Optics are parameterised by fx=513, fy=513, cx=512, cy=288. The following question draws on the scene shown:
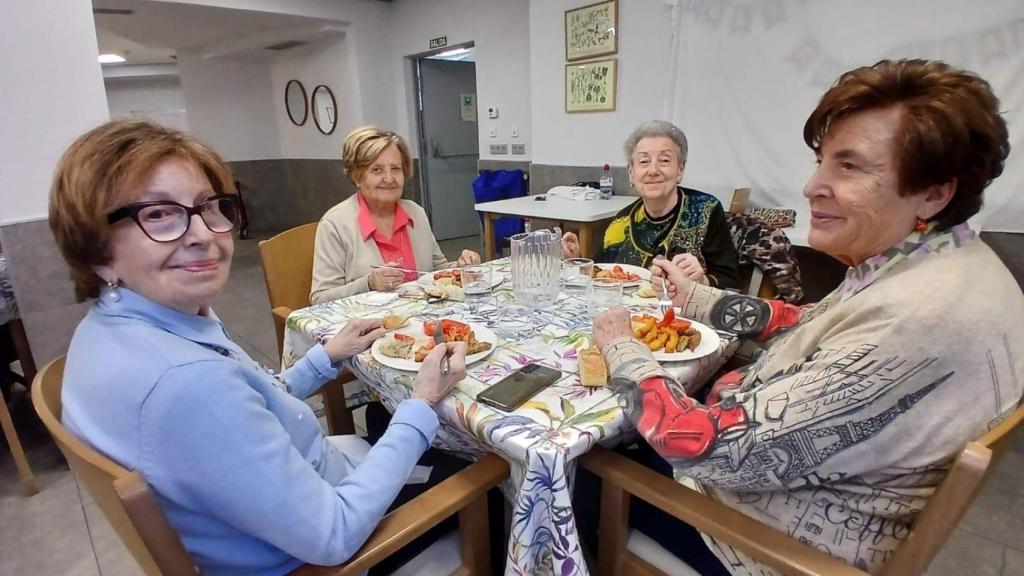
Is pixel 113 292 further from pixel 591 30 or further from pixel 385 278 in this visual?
pixel 591 30

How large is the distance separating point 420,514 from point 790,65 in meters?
2.91

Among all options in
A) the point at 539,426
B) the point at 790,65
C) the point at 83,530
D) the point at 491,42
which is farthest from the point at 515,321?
the point at 491,42

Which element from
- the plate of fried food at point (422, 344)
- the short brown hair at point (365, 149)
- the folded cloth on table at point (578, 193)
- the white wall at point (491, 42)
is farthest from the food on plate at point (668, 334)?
the white wall at point (491, 42)

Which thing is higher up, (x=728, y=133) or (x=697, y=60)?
(x=697, y=60)

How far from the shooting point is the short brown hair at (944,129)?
29.3 inches

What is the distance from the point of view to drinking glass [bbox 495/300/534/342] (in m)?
1.23

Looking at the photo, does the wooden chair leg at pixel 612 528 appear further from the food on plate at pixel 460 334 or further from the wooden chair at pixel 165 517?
the food on plate at pixel 460 334

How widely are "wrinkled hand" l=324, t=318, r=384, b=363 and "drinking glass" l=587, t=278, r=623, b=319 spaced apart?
544 millimetres

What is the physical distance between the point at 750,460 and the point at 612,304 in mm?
632

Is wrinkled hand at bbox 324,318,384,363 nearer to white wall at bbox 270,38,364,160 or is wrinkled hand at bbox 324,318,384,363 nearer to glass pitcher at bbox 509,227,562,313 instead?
glass pitcher at bbox 509,227,562,313

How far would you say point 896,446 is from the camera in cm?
69

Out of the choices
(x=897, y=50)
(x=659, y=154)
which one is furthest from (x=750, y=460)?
(x=897, y=50)

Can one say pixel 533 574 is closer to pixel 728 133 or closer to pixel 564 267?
pixel 564 267

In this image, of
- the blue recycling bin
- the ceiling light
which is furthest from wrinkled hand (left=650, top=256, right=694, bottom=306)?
the ceiling light
